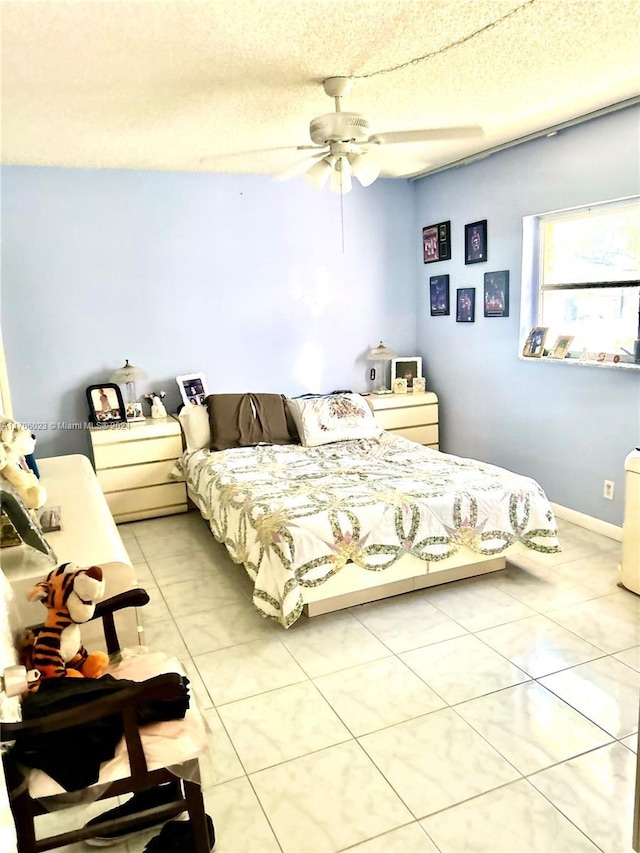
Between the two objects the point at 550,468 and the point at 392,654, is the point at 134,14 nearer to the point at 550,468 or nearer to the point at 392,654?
the point at 392,654

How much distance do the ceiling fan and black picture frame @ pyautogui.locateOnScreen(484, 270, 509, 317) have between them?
5.36 feet

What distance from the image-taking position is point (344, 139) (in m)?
2.86

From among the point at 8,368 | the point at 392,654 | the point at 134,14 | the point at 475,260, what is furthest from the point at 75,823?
the point at 475,260

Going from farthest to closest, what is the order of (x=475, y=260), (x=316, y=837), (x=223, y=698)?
1. (x=475, y=260)
2. (x=223, y=698)
3. (x=316, y=837)

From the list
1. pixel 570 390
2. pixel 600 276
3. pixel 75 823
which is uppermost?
pixel 600 276

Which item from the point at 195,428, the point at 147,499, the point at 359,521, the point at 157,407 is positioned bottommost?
the point at 147,499

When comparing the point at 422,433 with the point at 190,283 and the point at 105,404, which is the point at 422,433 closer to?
the point at 190,283

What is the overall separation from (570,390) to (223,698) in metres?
2.78

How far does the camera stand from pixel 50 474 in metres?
3.38

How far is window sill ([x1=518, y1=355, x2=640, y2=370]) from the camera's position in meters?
3.47

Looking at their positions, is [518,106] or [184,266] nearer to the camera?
[518,106]

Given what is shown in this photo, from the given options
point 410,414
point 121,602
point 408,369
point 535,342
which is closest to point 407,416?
point 410,414

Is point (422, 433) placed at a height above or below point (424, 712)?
above

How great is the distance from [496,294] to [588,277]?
70cm
